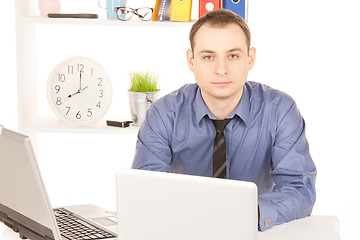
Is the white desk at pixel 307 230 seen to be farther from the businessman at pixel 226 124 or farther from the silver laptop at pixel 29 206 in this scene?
the silver laptop at pixel 29 206

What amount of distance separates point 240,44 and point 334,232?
31.5 inches

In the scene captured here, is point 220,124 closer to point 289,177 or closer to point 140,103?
point 289,177

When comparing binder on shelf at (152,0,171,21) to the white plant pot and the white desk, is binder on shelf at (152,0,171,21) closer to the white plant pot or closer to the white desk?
the white plant pot

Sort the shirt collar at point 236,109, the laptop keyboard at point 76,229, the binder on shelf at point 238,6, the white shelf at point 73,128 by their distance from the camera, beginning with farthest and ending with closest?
the white shelf at point 73,128, the binder on shelf at point 238,6, the shirt collar at point 236,109, the laptop keyboard at point 76,229

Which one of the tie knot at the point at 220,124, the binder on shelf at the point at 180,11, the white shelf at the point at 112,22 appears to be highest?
the binder on shelf at the point at 180,11

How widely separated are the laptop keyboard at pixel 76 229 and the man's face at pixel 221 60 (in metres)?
0.72

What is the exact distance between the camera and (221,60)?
94.2 inches

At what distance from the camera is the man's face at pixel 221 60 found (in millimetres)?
2396

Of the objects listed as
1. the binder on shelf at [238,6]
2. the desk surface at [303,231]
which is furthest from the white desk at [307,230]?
the binder on shelf at [238,6]

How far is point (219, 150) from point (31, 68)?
1.31 meters

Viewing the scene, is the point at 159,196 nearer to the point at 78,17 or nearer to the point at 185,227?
the point at 185,227

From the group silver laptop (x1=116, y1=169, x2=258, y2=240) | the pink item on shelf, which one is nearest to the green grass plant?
the pink item on shelf

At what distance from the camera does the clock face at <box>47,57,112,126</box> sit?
3.28m

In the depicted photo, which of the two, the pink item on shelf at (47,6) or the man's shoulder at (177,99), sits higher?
the pink item on shelf at (47,6)
